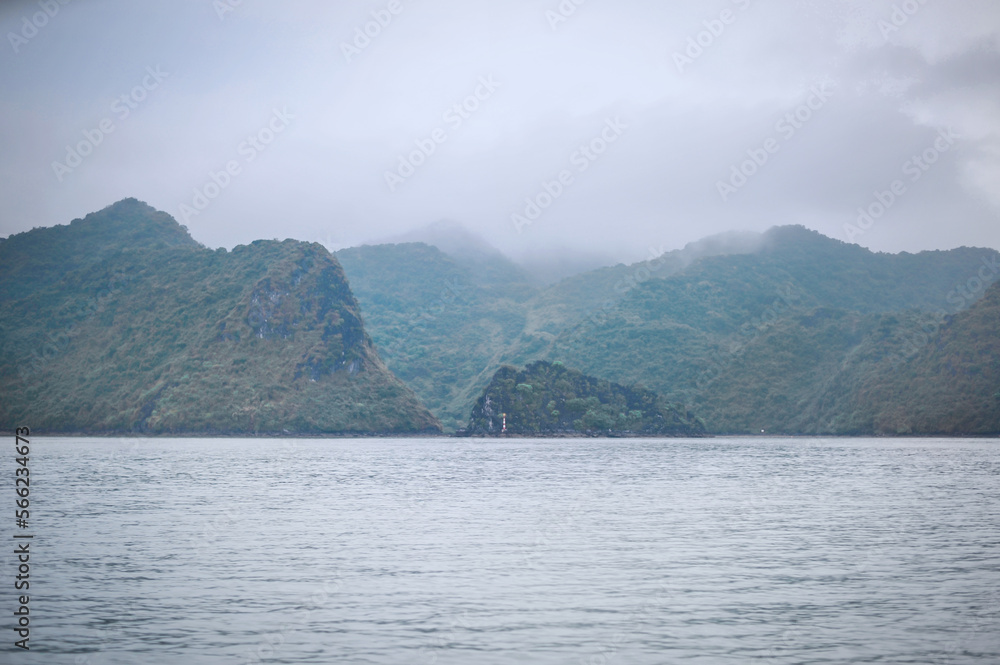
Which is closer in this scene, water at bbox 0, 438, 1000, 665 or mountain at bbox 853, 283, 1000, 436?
water at bbox 0, 438, 1000, 665

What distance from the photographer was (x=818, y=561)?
27.2 metres

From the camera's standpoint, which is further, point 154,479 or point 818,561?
point 154,479

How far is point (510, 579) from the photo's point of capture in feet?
78.7

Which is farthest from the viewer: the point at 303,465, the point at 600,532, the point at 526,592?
the point at 303,465

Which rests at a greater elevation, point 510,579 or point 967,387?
point 967,387

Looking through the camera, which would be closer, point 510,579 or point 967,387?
point 510,579

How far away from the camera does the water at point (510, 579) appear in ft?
55.2

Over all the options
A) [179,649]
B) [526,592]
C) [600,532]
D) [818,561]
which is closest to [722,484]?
[600,532]

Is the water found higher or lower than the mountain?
lower

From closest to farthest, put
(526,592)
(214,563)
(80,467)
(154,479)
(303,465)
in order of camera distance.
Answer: (526,592)
(214,563)
(154,479)
(80,467)
(303,465)

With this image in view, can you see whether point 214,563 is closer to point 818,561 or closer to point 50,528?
point 50,528

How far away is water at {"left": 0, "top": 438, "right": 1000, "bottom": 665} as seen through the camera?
55.2 feet

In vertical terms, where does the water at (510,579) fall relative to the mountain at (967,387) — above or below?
below

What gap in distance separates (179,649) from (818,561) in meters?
19.7
